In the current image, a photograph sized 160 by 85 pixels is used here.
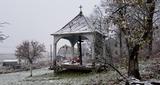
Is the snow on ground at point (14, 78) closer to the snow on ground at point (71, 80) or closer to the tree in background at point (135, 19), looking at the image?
the snow on ground at point (71, 80)

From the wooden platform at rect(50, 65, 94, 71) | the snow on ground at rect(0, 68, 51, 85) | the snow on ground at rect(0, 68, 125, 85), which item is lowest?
the snow on ground at rect(0, 68, 51, 85)

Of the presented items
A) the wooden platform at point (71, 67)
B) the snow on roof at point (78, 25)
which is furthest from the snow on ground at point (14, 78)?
the snow on roof at point (78, 25)

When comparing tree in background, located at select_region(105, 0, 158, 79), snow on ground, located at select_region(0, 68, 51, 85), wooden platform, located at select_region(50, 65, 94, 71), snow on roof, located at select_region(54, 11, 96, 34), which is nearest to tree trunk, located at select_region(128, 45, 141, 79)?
tree in background, located at select_region(105, 0, 158, 79)

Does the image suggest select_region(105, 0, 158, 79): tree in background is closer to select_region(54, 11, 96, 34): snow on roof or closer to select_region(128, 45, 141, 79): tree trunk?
select_region(128, 45, 141, 79): tree trunk

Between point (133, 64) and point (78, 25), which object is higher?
point (78, 25)

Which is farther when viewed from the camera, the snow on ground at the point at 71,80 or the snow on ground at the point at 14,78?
the snow on ground at the point at 14,78

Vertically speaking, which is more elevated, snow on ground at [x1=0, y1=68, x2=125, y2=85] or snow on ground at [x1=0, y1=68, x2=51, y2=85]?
snow on ground at [x1=0, y1=68, x2=125, y2=85]

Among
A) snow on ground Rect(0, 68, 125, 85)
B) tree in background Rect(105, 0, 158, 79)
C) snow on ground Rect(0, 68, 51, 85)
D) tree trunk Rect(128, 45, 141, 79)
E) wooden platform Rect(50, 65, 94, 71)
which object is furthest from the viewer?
wooden platform Rect(50, 65, 94, 71)

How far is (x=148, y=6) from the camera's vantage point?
494 inches

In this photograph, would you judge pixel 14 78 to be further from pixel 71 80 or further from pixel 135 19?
pixel 135 19

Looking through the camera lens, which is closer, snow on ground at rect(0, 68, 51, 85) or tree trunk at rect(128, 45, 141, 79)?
tree trunk at rect(128, 45, 141, 79)

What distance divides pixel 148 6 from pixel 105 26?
2454 millimetres

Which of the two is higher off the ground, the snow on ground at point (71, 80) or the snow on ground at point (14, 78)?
the snow on ground at point (71, 80)

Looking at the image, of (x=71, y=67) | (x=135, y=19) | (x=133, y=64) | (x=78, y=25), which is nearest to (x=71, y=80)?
(x=71, y=67)
